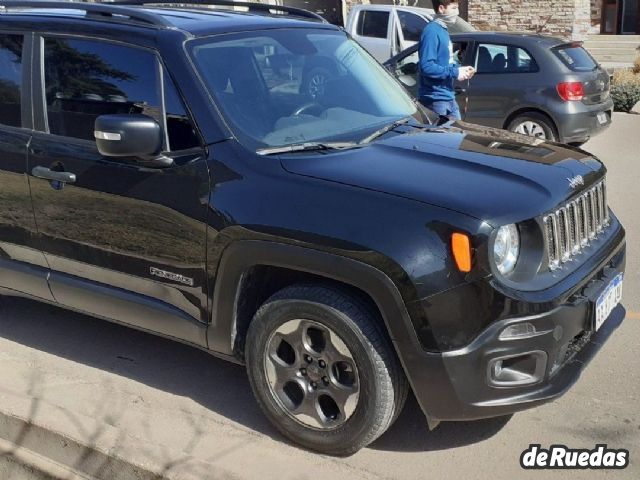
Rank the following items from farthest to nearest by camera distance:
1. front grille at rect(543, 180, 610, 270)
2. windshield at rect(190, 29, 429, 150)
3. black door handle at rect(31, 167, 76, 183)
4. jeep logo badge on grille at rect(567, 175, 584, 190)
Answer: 1. black door handle at rect(31, 167, 76, 183)
2. windshield at rect(190, 29, 429, 150)
3. jeep logo badge on grille at rect(567, 175, 584, 190)
4. front grille at rect(543, 180, 610, 270)

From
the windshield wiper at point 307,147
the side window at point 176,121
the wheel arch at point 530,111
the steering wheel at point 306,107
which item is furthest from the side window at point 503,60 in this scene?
the side window at point 176,121

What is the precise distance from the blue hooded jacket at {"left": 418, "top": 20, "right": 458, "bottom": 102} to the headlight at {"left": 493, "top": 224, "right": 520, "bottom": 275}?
434cm

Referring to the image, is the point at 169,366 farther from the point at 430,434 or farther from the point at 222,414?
the point at 430,434

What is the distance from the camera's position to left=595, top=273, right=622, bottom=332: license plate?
371 cm

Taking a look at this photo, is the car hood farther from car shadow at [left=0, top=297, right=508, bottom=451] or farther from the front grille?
car shadow at [left=0, top=297, right=508, bottom=451]

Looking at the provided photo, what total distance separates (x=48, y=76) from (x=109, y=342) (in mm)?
1608

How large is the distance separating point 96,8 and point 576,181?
2.57m

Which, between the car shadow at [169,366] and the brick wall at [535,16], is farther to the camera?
the brick wall at [535,16]

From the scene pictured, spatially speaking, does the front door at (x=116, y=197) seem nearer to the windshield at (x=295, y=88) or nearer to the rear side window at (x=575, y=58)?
the windshield at (x=295, y=88)

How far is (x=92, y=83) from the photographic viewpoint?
430 cm

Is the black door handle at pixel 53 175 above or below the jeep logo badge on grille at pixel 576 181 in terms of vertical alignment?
below

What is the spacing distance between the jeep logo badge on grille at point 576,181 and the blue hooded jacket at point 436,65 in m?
3.81

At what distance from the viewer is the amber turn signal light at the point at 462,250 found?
10.6 feet

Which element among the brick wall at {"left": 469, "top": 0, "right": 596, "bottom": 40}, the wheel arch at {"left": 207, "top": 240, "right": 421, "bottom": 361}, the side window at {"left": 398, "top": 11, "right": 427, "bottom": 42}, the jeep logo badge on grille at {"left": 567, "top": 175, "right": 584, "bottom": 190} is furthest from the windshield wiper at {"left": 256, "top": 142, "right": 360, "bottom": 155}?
the brick wall at {"left": 469, "top": 0, "right": 596, "bottom": 40}
